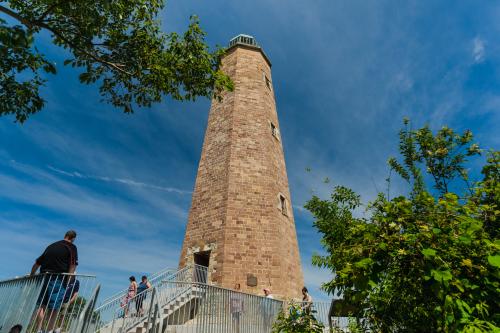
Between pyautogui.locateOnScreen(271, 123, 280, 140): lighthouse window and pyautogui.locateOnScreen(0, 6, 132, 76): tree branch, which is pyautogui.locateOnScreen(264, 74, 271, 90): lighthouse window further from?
pyautogui.locateOnScreen(0, 6, 132, 76): tree branch

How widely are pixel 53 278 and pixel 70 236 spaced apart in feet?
2.73

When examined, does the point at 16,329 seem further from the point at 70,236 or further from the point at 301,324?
the point at 301,324

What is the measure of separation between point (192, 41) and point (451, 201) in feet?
25.3

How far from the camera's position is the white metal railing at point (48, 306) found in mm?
5023

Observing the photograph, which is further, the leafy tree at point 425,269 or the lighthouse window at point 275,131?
the lighthouse window at point 275,131

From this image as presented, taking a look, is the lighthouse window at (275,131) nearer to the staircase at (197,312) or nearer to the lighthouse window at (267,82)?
the lighthouse window at (267,82)

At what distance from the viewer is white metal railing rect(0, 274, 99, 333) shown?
5.02 meters

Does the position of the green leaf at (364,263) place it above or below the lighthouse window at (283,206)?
below

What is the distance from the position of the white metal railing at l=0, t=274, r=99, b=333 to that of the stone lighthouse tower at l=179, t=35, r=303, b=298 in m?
6.71

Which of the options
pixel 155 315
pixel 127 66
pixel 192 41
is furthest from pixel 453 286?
pixel 127 66

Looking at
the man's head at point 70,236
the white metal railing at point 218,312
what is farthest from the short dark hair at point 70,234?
the white metal railing at point 218,312

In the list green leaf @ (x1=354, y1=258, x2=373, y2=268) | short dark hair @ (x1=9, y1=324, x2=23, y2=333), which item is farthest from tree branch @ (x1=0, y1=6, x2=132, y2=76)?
green leaf @ (x1=354, y1=258, x2=373, y2=268)

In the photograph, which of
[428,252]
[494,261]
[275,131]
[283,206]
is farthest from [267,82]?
[494,261]

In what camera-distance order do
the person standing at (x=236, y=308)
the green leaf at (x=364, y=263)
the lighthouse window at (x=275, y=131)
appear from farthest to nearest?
the lighthouse window at (x=275, y=131) → the person standing at (x=236, y=308) → the green leaf at (x=364, y=263)
